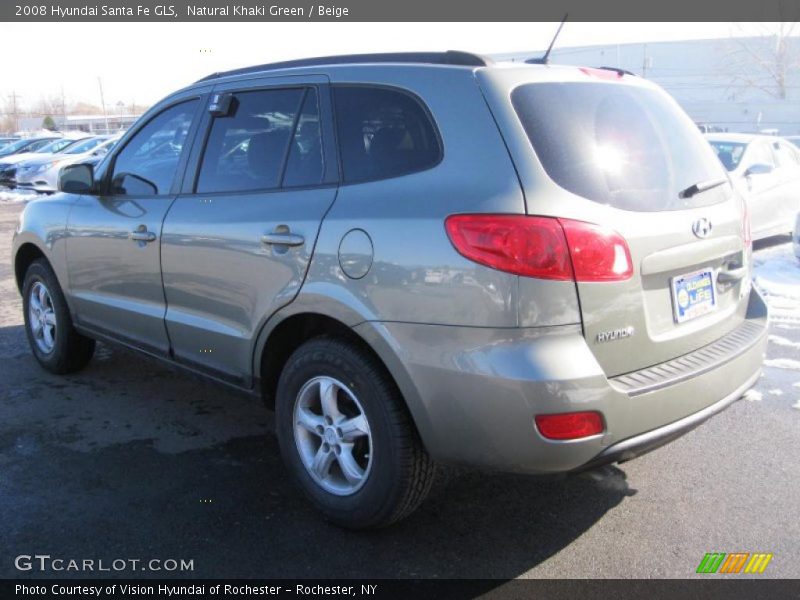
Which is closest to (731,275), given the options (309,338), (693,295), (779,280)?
(693,295)

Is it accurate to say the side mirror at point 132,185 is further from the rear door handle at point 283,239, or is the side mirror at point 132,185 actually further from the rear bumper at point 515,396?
the rear bumper at point 515,396

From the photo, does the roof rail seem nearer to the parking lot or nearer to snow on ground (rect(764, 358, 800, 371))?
the parking lot

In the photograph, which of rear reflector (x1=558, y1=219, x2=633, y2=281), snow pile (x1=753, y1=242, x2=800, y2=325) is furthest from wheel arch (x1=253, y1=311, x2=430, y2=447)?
snow pile (x1=753, y1=242, x2=800, y2=325)

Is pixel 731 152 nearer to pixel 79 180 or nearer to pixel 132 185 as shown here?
pixel 132 185

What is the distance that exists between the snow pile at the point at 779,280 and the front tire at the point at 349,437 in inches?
161

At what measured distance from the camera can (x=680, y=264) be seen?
2842mm

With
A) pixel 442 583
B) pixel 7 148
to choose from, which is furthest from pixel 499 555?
pixel 7 148

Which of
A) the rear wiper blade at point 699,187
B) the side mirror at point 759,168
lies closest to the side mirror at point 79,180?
the rear wiper blade at point 699,187

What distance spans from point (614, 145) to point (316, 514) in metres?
2.00

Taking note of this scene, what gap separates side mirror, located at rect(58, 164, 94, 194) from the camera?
179 inches

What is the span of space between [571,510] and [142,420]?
2504 mm

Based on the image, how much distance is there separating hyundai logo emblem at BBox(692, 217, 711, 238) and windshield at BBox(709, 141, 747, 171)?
751 centimetres

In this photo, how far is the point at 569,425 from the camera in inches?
98.3

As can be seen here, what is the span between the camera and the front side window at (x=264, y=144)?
331 centimetres
